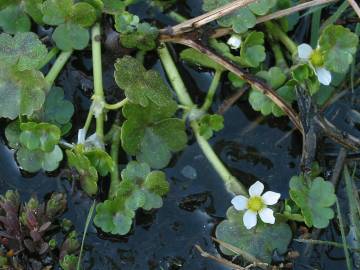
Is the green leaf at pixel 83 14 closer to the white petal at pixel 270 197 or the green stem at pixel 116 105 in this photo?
the green stem at pixel 116 105

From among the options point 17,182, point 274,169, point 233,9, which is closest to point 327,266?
point 274,169

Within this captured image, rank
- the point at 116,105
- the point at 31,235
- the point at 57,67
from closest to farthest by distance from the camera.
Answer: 1. the point at 31,235
2. the point at 116,105
3. the point at 57,67

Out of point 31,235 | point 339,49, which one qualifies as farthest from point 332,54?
point 31,235

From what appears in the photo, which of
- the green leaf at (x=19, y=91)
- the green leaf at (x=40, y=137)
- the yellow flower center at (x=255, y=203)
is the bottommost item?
the yellow flower center at (x=255, y=203)

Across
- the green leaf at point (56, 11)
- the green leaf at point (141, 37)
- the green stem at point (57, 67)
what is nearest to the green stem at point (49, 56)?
the green stem at point (57, 67)

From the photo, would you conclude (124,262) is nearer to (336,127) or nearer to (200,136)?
(200,136)

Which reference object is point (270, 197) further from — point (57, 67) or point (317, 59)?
point (57, 67)
